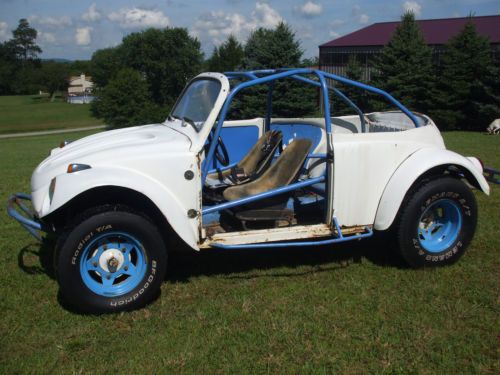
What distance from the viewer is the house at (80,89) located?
82950mm

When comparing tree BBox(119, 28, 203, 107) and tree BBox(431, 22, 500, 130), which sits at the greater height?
tree BBox(119, 28, 203, 107)

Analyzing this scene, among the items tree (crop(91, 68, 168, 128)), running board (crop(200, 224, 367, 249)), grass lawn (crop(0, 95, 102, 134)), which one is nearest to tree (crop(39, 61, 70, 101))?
grass lawn (crop(0, 95, 102, 134))

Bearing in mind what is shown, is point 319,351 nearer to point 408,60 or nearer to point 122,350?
point 122,350

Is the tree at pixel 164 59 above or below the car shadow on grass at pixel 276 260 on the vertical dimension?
above

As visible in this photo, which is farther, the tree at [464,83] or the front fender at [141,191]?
the tree at [464,83]

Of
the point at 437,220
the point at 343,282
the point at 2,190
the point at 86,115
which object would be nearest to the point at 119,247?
the point at 343,282

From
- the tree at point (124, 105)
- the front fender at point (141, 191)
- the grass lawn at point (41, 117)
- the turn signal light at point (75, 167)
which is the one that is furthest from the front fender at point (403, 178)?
the grass lawn at point (41, 117)

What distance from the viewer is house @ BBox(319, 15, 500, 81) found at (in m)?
26.1

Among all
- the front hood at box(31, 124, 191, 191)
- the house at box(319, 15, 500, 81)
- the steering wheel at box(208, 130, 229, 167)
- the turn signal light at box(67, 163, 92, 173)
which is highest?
the house at box(319, 15, 500, 81)

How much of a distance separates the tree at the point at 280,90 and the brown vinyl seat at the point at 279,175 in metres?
14.3

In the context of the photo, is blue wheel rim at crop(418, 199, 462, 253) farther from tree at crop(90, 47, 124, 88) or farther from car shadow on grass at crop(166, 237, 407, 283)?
tree at crop(90, 47, 124, 88)

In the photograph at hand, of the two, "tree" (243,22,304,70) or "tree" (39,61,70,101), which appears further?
"tree" (39,61,70,101)

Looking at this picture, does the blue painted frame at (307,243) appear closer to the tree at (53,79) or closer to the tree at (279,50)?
the tree at (279,50)

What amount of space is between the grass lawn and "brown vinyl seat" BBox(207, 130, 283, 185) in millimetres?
40649
